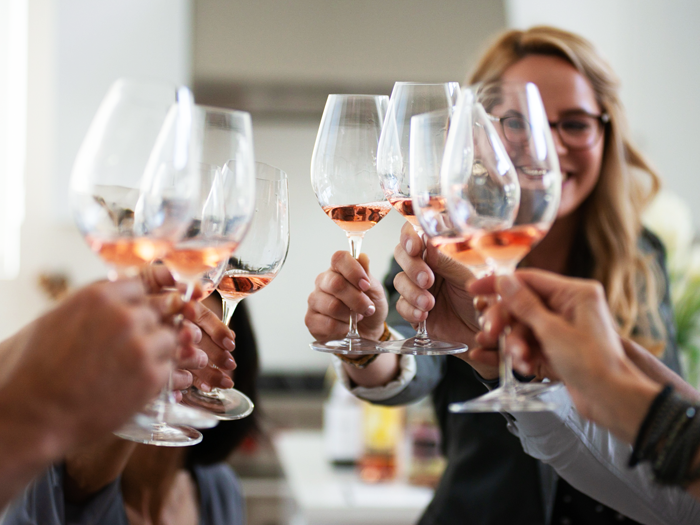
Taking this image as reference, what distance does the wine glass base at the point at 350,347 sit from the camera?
2.48ft

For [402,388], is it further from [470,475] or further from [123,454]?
[123,454]

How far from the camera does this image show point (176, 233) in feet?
1.74

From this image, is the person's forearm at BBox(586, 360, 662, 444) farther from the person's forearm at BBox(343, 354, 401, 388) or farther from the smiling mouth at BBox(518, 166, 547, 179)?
the person's forearm at BBox(343, 354, 401, 388)

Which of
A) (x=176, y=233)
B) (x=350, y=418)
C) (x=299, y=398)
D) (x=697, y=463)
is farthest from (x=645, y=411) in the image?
(x=299, y=398)

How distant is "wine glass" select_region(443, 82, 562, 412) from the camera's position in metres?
0.58

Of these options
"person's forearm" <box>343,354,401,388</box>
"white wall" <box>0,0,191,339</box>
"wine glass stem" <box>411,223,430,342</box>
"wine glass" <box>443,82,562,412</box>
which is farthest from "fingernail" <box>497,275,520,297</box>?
"white wall" <box>0,0,191,339</box>

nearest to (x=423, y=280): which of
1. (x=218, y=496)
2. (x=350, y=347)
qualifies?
(x=350, y=347)

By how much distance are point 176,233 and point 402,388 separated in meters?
0.79

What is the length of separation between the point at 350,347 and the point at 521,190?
11.3 inches

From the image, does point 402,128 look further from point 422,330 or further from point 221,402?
point 221,402

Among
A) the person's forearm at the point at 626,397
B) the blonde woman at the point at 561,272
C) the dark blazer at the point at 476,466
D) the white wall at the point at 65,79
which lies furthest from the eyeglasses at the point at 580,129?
the white wall at the point at 65,79

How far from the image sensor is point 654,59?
2.45 meters

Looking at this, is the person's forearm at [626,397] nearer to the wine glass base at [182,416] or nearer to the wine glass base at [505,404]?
the wine glass base at [505,404]

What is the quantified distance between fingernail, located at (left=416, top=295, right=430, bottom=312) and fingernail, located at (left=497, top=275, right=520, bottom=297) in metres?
0.27
